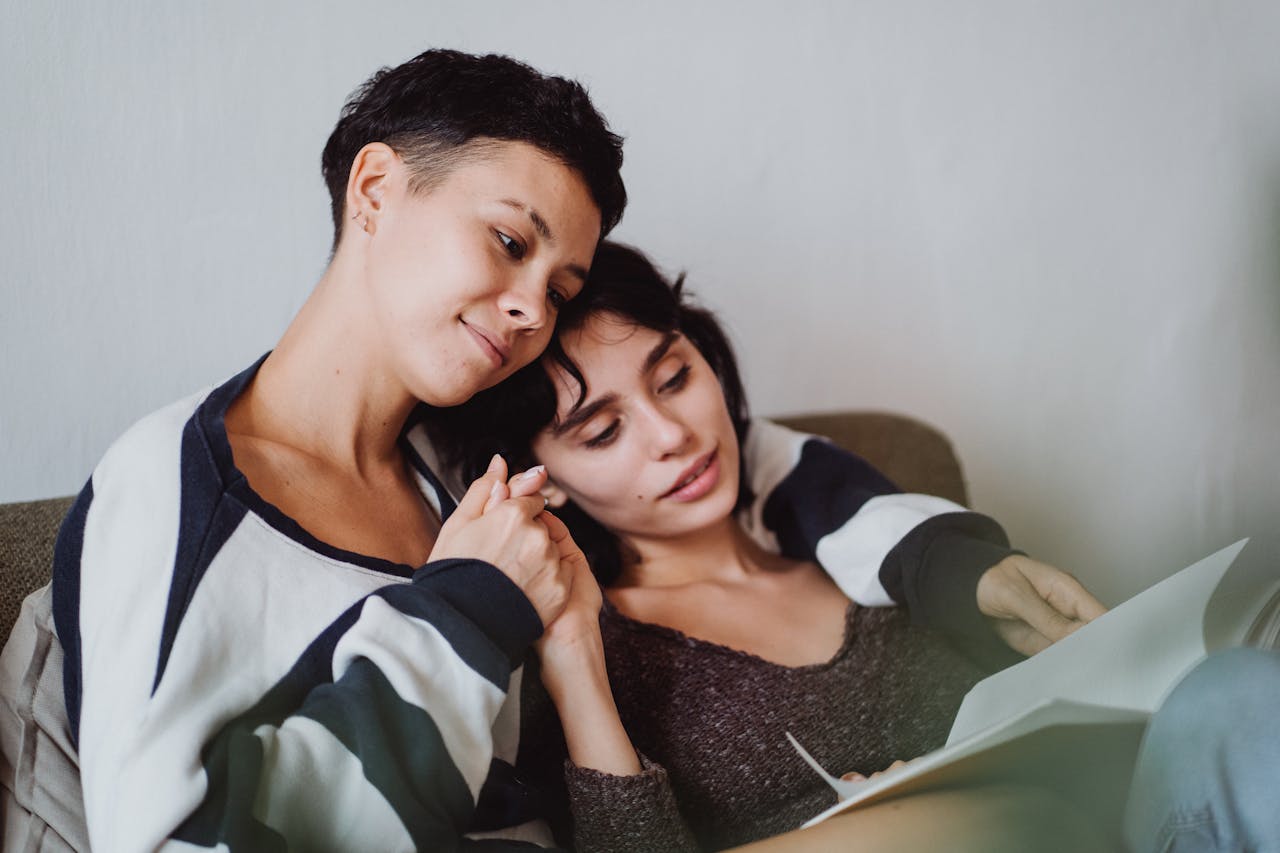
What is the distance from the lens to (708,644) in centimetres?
107

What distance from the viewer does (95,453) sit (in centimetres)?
115

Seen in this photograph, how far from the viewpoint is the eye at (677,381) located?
111cm

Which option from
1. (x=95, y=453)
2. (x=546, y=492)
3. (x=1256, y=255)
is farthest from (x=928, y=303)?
(x=95, y=453)

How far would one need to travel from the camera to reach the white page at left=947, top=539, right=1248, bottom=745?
2.69 ft

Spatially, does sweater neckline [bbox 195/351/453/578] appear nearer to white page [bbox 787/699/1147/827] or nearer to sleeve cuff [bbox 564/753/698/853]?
sleeve cuff [bbox 564/753/698/853]

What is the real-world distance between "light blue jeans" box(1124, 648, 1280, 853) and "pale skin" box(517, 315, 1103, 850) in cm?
24

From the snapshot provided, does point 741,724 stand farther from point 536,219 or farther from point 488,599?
point 536,219

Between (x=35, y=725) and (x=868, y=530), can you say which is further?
(x=868, y=530)

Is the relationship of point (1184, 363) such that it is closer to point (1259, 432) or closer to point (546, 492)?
point (1259, 432)

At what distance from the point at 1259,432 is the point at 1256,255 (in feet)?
1.04

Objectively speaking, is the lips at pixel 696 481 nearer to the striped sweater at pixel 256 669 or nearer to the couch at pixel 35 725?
the striped sweater at pixel 256 669

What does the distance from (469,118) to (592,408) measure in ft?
1.00

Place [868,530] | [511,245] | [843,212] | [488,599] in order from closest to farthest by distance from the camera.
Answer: [488,599] → [511,245] → [868,530] → [843,212]

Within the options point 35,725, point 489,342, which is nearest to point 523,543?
point 489,342
